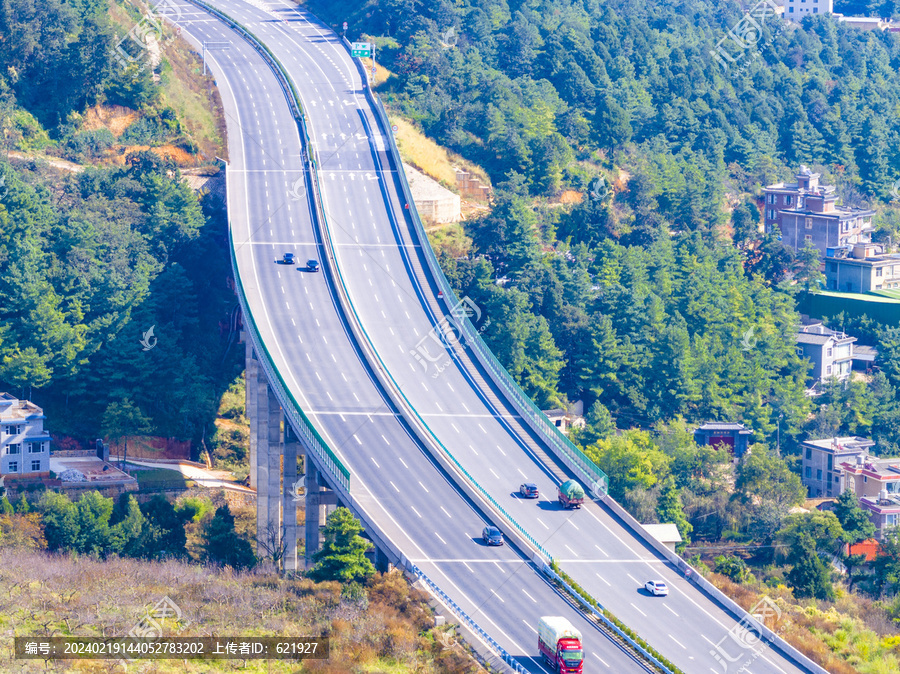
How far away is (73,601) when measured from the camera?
2889 inches

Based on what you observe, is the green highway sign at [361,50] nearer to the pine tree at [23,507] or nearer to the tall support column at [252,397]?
the tall support column at [252,397]

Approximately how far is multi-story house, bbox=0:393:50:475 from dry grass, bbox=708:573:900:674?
53.0 metres

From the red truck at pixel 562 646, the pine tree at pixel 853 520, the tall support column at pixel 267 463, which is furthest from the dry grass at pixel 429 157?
the red truck at pixel 562 646

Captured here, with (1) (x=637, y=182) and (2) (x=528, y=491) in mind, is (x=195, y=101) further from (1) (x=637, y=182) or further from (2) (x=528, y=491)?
(2) (x=528, y=491)

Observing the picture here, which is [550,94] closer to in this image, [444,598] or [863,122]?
[863,122]

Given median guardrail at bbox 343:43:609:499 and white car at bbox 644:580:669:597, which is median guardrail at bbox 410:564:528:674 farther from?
median guardrail at bbox 343:43:609:499

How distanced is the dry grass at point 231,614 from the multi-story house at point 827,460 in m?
59.4

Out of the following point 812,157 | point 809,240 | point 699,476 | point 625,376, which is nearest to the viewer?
point 699,476

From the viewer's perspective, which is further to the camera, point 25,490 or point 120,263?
point 120,263

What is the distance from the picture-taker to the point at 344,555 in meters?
78.3

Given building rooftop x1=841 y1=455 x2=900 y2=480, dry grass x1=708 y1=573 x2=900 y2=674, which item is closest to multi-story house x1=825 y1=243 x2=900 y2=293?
building rooftop x1=841 y1=455 x2=900 y2=480

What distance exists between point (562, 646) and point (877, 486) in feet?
202

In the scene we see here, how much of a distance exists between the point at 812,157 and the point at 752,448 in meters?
71.7

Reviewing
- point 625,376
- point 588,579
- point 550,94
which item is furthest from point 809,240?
point 588,579
